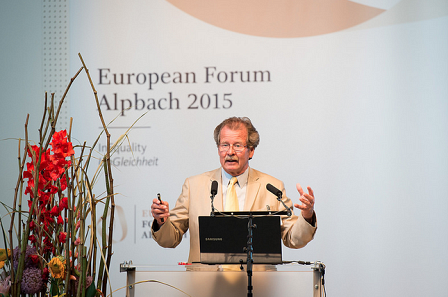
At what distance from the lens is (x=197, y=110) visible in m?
4.09

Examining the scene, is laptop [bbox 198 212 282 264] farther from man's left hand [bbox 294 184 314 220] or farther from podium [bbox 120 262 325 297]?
man's left hand [bbox 294 184 314 220]

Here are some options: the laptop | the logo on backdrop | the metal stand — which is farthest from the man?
the logo on backdrop

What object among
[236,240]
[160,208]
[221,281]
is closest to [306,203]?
[236,240]

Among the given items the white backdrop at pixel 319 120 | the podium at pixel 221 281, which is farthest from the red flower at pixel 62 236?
the white backdrop at pixel 319 120

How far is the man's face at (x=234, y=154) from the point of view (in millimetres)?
2975

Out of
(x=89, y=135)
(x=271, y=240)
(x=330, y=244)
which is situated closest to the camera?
(x=271, y=240)

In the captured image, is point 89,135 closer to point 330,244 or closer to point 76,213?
point 330,244

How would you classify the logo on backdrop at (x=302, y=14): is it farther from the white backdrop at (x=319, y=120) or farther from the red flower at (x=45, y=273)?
the red flower at (x=45, y=273)

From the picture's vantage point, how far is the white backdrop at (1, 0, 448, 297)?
3855mm

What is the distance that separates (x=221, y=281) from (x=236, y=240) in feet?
0.58

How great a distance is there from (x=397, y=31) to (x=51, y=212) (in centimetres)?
343

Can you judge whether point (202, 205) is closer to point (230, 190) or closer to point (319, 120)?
point (230, 190)

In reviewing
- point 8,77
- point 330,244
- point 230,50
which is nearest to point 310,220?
point 330,244

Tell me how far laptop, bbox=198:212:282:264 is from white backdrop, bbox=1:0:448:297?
1.91 m
